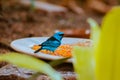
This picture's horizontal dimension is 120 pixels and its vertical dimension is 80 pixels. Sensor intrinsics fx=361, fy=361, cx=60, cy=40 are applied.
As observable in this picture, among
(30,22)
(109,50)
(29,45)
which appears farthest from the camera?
(30,22)

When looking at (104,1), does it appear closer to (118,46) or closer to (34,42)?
(34,42)

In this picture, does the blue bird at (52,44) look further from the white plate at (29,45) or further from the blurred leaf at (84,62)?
the blurred leaf at (84,62)

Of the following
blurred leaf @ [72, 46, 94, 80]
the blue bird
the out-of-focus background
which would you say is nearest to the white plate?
the blue bird

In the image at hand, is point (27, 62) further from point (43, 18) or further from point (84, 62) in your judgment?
point (43, 18)

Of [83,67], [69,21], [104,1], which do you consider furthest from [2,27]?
[104,1]

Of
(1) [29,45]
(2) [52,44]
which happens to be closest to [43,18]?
(1) [29,45]
